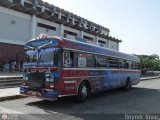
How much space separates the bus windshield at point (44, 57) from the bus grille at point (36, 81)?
0.51 metres

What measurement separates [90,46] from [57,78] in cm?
337

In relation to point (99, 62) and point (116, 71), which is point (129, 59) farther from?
point (99, 62)

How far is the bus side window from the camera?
35.4 ft

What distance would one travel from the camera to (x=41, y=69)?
10.9 meters

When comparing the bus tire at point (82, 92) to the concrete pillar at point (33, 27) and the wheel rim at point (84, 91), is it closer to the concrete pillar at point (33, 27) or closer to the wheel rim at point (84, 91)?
the wheel rim at point (84, 91)

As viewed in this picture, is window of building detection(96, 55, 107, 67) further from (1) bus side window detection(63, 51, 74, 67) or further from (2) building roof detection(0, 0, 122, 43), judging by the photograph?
(2) building roof detection(0, 0, 122, 43)

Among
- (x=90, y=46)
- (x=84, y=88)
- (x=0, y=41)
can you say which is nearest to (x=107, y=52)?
(x=90, y=46)

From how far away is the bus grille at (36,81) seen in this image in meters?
10.7

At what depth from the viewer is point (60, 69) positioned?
10469 millimetres

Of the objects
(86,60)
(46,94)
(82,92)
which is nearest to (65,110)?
(46,94)

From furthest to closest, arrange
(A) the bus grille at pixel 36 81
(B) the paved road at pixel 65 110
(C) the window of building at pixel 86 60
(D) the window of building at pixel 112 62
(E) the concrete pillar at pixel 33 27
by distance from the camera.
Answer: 1. (E) the concrete pillar at pixel 33 27
2. (D) the window of building at pixel 112 62
3. (C) the window of building at pixel 86 60
4. (A) the bus grille at pixel 36 81
5. (B) the paved road at pixel 65 110

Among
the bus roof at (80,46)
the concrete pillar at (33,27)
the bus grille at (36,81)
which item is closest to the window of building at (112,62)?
the bus roof at (80,46)

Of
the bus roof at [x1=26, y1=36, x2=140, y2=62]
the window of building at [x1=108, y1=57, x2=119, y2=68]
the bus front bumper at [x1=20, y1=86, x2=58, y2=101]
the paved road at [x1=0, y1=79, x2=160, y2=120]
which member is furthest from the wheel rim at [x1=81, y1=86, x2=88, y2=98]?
the window of building at [x1=108, y1=57, x2=119, y2=68]

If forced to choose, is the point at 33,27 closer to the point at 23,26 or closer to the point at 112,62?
the point at 23,26
